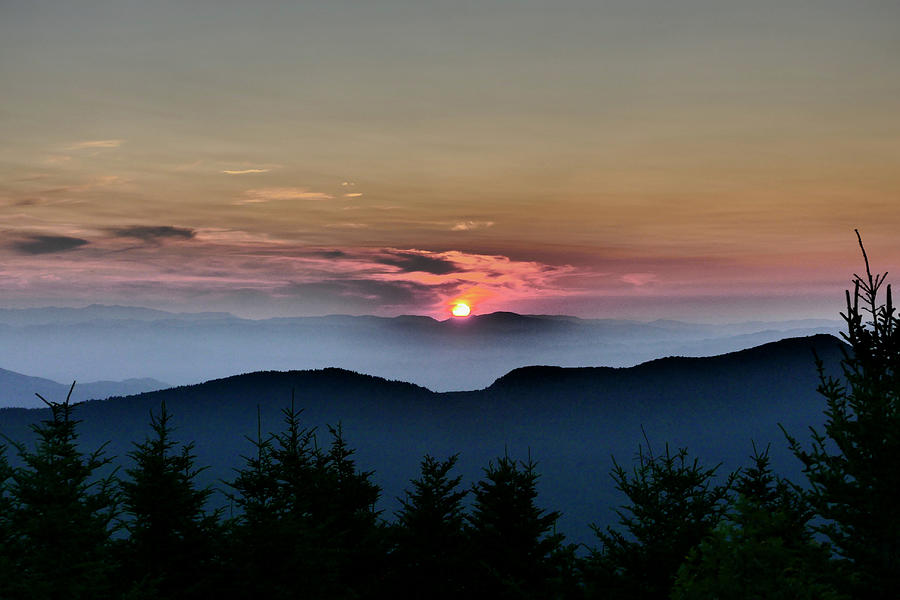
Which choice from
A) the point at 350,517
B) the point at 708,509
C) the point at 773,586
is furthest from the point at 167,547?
the point at 773,586

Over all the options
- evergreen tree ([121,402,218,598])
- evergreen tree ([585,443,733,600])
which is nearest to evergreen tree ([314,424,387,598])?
evergreen tree ([121,402,218,598])

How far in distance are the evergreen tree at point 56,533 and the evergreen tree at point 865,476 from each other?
16.9m

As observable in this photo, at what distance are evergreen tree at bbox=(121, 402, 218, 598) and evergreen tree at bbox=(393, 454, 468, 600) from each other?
23.5 feet

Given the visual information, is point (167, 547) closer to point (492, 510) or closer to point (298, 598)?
point (298, 598)

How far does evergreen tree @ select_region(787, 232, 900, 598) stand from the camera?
1744 centimetres

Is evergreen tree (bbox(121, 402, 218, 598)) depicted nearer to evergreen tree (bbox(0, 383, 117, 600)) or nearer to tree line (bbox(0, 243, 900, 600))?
tree line (bbox(0, 243, 900, 600))

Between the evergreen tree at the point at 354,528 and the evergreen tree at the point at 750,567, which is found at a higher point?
the evergreen tree at the point at 750,567

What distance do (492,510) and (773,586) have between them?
684 inches

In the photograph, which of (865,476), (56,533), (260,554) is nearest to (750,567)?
(865,476)

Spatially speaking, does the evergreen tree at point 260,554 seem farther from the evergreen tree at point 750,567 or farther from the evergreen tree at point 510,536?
the evergreen tree at point 750,567

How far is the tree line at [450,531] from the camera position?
16.2 m

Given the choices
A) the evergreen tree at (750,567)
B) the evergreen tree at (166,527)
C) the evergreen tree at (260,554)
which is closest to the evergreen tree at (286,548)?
the evergreen tree at (260,554)

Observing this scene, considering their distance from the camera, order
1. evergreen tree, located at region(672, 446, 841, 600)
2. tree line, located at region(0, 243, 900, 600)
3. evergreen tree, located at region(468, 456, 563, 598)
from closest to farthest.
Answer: evergreen tree, located at region(672, 446, 841, 600), tree line, located at region(0, 243, 900, 600), evergreen tree, located at region(468, 456, 563, 598)

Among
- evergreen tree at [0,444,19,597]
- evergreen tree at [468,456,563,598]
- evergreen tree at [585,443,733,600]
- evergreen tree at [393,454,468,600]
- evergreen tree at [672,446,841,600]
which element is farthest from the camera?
evergreen tree at [393,454,468,600]
